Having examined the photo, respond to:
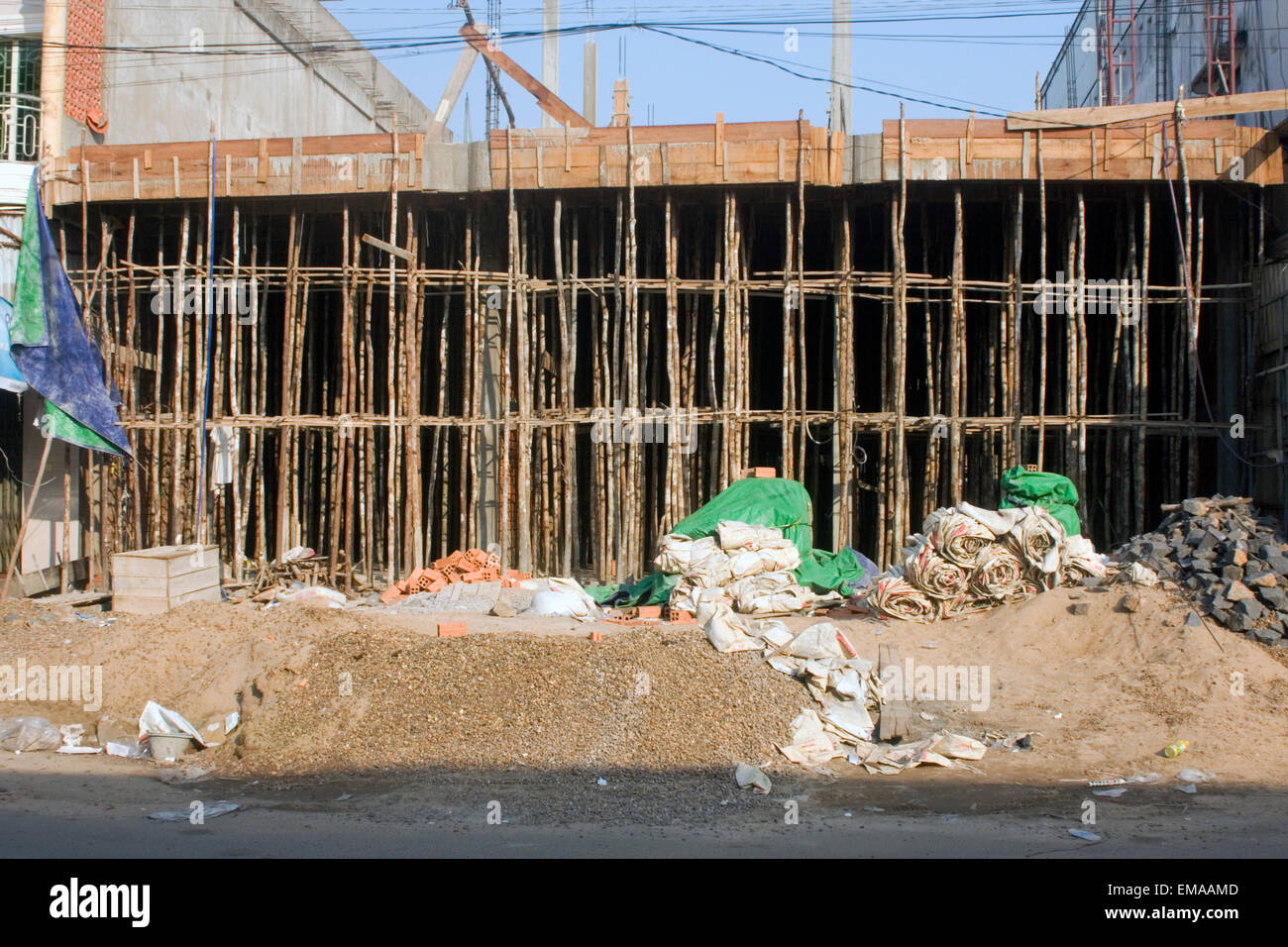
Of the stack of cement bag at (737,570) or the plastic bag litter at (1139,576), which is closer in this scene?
the plastic bag litter at (1139,576)

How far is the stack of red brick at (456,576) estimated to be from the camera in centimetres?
1348

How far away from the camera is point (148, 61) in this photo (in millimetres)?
16844

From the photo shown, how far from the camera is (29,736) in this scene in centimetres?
873

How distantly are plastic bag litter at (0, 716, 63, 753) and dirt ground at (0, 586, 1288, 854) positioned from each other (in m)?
0.28

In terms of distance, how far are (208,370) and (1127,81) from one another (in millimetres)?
20274

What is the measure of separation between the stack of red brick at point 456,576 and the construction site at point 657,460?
74 mm

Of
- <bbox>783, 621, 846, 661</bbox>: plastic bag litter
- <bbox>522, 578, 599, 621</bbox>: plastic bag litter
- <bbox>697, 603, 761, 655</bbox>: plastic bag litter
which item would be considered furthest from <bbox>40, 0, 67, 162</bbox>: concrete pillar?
<bbox>783, 621, 846, 661</bbox>: plastic bag litter

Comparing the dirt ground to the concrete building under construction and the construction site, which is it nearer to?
the construction site

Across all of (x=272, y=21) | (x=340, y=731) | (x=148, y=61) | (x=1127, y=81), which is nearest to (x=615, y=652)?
(x=340, y=731)

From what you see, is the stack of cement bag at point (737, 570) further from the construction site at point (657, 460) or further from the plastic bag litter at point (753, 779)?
the plastic bag litter at point (753, 779)

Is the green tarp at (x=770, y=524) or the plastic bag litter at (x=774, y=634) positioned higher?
the green tarp at (x=770, y=524)

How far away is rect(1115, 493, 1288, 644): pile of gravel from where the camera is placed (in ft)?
32.4

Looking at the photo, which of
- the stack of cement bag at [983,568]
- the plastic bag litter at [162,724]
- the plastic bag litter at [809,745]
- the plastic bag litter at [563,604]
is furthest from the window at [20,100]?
the plastic bag litter at [809,745]
